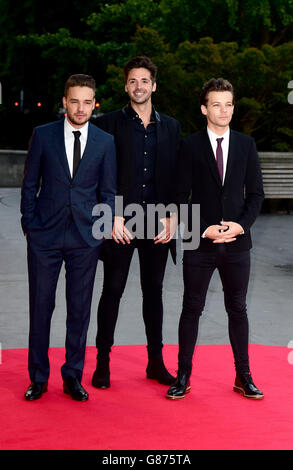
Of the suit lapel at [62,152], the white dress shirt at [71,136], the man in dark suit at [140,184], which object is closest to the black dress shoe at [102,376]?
the man in dark suit at [140,184]

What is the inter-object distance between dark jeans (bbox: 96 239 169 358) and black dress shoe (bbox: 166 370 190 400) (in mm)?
362

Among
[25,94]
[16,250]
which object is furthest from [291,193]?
[25,94]

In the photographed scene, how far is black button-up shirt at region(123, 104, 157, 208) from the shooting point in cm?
531

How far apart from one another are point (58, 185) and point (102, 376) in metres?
1.26

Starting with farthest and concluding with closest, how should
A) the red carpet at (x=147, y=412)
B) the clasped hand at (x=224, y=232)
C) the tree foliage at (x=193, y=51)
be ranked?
the tree foliage at (x=193, y=51), the clasped hand at (x=224, y=232), the red carpet at (x=147, y=412)

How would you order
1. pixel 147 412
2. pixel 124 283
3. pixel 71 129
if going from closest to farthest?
1. pixel 147 412
2. pixel 71 129
3. pixel 124 283

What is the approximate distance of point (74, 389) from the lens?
5.04m

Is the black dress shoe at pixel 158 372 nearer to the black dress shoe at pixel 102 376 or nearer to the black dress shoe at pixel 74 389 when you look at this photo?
the black dress shoe at pixel 102 376

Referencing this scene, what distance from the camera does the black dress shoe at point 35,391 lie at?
5.00m

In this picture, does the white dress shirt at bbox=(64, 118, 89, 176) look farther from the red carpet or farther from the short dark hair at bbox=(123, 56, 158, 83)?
the red carpet

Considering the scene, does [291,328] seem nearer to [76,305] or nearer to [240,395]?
[240,395]

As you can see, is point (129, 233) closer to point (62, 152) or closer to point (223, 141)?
point (62, 152)

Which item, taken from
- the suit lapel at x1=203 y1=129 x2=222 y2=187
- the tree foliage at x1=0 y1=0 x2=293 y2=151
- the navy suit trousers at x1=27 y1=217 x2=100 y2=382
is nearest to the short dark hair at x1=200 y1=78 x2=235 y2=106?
the suit lapel at x1=203 y1=129 x2=222 y2=187

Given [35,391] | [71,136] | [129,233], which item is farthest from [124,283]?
[71,136]
